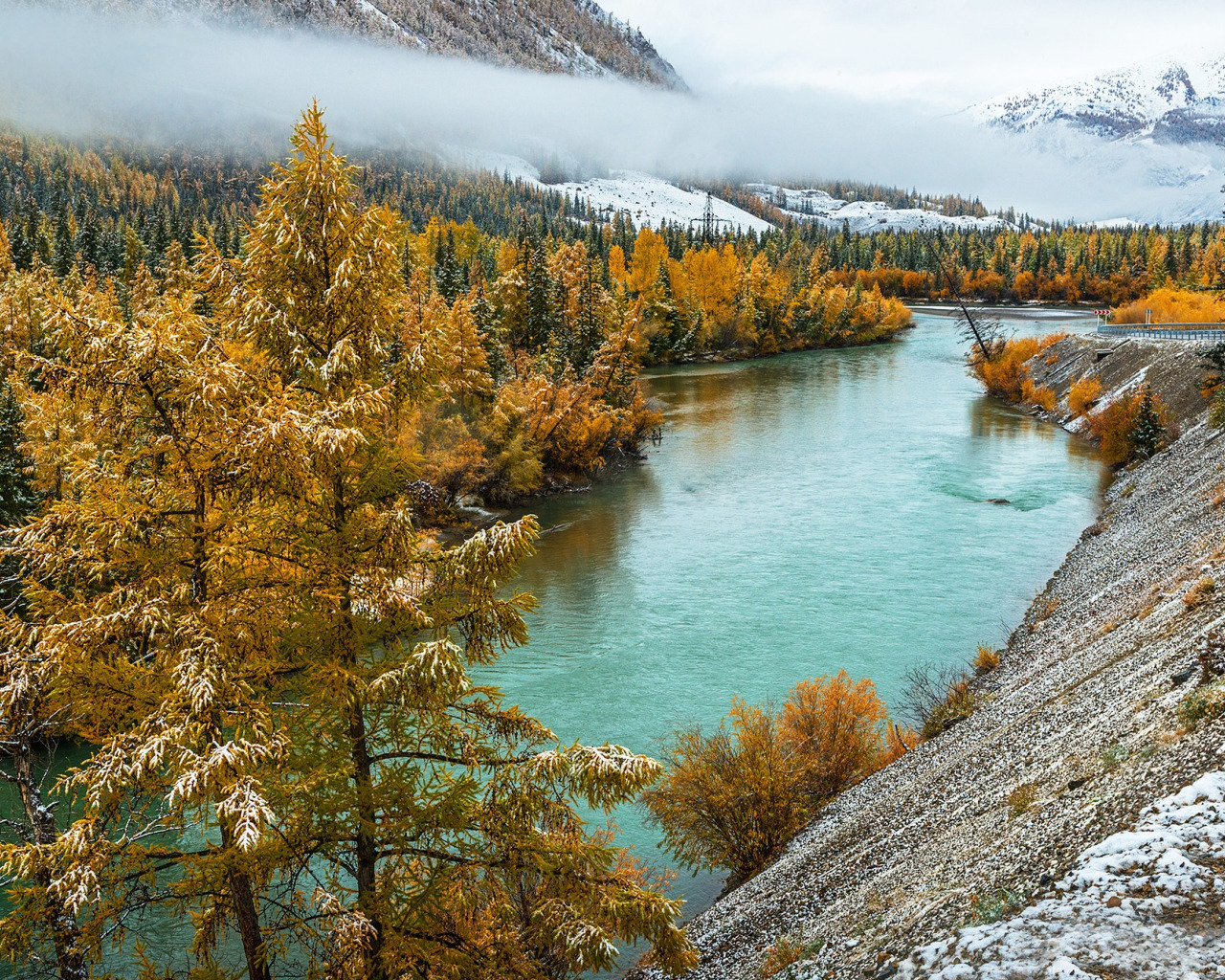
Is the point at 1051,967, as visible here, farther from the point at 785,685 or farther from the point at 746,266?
the point at 746,266

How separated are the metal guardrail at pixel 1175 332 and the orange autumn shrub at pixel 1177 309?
15.6 feet

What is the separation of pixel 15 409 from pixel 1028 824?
34030 mm

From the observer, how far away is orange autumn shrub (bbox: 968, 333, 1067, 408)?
67.4m

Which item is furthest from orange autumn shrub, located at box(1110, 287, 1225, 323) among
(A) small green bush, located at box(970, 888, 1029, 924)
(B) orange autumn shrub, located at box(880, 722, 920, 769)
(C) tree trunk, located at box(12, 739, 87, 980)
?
(C) tree trunk, located at box(12, 739, 87, 980)

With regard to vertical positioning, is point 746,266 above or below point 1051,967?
above

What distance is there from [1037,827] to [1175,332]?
6431 cm

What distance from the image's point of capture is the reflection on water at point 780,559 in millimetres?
24703

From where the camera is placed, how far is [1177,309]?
244ft

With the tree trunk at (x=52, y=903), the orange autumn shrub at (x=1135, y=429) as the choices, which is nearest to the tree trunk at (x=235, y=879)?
the tree trunk at (x=52, y=903)

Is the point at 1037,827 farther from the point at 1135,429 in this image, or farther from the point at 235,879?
the point at 1135,429

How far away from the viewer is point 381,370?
9703 mm

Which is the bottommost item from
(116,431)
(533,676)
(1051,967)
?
(533,676)

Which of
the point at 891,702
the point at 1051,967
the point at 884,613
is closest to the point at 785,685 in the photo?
the point at 891,702

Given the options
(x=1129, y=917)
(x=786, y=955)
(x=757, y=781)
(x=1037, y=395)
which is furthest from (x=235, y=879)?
(x=1037, y=395)
